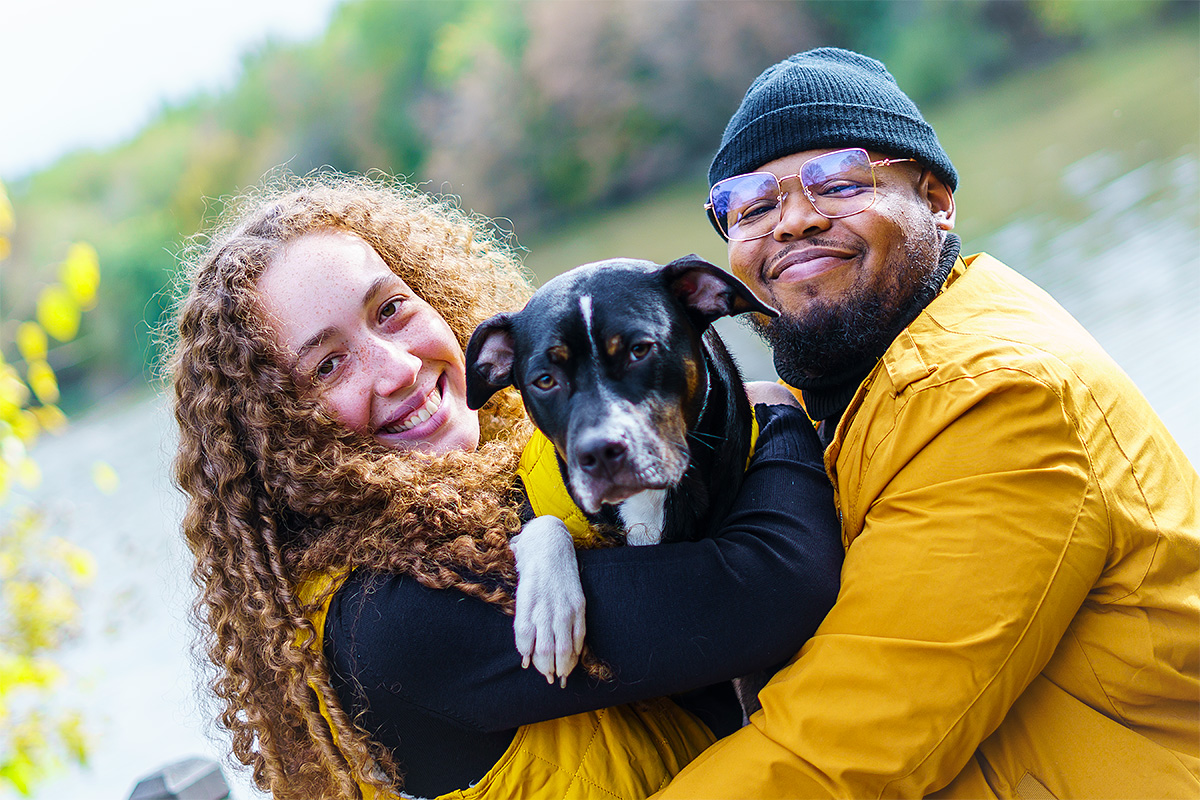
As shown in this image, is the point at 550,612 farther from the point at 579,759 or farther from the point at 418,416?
the point at 418,416

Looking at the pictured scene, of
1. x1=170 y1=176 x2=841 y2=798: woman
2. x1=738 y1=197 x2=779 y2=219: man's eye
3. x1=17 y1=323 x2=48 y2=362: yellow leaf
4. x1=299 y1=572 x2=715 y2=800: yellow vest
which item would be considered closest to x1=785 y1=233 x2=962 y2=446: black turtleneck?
x1=170 y1=176 x2=841 y2=798: woman

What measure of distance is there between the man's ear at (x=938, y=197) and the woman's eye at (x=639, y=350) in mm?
976

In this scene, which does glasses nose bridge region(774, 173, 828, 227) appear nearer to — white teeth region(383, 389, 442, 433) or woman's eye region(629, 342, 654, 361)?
woman's eye region(629, 342, 654, 361)

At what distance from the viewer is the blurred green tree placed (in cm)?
254

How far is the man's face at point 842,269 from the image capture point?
203cm

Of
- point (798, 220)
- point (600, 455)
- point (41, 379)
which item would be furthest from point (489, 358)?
point (41, 379)

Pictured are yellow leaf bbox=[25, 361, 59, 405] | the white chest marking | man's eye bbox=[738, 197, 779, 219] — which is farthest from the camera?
yellow leaf bbox=[25, 361, 59, 405]

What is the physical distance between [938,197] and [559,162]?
1761cm

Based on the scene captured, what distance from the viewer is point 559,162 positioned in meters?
19.1

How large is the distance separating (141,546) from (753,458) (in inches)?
427

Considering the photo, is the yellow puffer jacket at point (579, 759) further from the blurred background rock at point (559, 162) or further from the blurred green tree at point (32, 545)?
the blurred green tree at point (32, 545)

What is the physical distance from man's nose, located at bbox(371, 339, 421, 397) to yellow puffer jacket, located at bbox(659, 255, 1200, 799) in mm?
1131

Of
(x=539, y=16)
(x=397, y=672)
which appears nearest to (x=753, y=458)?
(x=397, y=672)

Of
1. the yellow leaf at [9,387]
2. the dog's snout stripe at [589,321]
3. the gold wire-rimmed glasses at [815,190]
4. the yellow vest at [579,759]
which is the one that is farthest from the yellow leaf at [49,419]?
the gold wire-rimmed glasses at [815,190]
